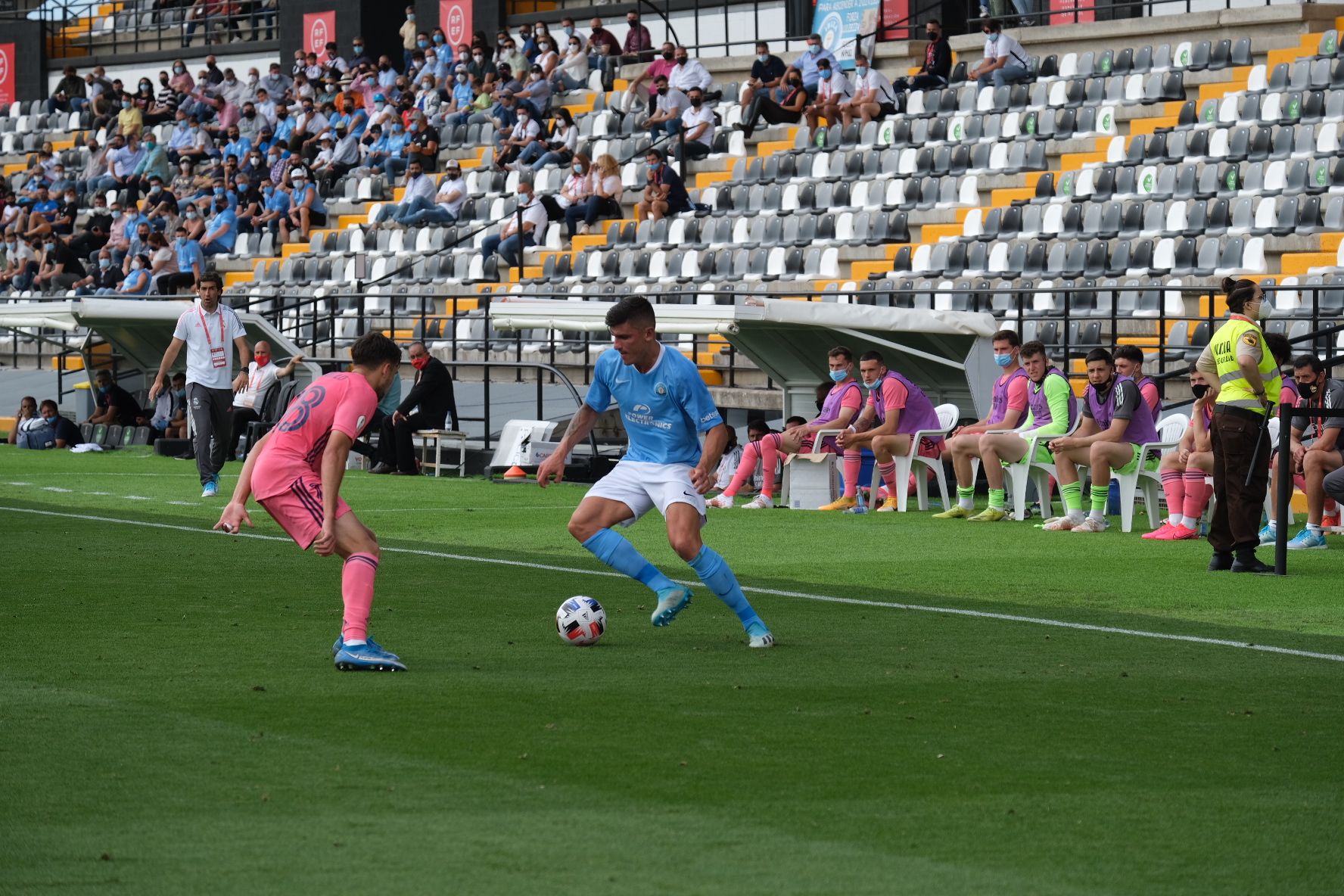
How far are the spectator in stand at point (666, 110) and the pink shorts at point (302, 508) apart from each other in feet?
79.1

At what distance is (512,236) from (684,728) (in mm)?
24699

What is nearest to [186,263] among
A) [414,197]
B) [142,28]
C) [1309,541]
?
[414,197]

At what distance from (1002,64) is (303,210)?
46.1 feet

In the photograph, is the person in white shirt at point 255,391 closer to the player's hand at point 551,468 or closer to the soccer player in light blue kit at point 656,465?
the player's hand at point 551,468

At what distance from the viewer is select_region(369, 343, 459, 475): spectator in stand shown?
2338 cm

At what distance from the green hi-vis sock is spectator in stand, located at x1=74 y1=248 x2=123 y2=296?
24.4m

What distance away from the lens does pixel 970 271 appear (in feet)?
79.9

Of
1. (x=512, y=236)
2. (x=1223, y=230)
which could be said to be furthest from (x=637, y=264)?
(x=1223, y=230)

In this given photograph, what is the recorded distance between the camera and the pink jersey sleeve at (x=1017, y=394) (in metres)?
17.6

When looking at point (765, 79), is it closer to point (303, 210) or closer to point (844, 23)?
point (844, 23)

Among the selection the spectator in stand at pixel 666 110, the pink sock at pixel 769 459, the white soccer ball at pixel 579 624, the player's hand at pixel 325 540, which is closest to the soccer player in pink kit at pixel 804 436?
the pink sock at pixel 769 459

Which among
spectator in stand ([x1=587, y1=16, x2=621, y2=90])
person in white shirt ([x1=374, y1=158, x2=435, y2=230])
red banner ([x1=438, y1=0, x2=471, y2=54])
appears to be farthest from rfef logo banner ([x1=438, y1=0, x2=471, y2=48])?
person in white shirt ([x1=374, y1=158, x2=435, y2=230])

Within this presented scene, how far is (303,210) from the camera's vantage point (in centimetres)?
3653

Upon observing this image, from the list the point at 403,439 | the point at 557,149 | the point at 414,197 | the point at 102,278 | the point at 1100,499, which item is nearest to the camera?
the point at 1100,499
